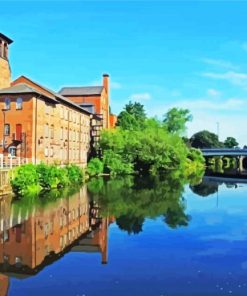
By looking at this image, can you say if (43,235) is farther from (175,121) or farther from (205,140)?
(205,140)

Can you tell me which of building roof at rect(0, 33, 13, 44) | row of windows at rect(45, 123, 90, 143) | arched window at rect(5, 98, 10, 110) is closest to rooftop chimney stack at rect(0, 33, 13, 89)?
building roof at rect(0, 33, 13, 44)

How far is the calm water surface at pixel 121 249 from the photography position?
1183 cm

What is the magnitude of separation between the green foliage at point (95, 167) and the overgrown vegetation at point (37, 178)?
45.4 feet

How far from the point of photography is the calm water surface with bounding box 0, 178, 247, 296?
1183cm

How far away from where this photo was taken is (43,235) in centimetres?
1859

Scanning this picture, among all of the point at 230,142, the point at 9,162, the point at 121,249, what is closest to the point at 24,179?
the point at 9,162

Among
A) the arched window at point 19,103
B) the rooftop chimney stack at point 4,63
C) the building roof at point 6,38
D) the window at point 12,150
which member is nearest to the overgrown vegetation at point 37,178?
the window at point 12,150

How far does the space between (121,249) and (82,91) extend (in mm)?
69557

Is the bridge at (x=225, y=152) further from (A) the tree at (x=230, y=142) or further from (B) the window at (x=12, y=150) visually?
(B) the window at (x=12, y=150)

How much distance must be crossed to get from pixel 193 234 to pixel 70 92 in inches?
2680

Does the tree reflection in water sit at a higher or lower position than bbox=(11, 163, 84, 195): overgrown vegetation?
lower

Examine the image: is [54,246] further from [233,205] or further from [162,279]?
[233,205]

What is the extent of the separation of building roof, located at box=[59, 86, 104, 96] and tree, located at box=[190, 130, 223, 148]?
253ft

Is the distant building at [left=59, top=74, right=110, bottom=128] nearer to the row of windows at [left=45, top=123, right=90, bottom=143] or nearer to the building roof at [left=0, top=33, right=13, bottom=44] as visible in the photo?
the row of windows at [left=45, top=123, right=90, bottom=143]
